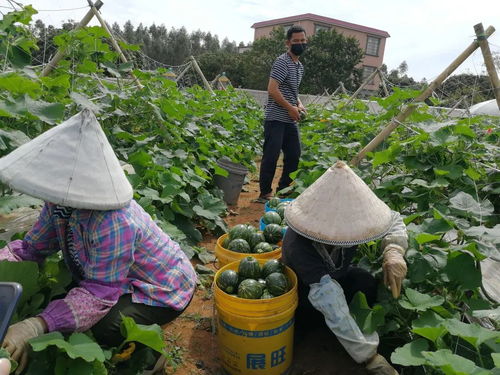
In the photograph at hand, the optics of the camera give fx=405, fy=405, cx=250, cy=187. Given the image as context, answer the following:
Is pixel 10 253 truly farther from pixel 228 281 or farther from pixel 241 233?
pixel 241 233

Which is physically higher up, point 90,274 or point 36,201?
point 36,201

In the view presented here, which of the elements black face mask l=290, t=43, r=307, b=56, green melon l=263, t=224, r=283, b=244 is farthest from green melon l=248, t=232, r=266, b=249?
black face mask l=290, t=43, r=307, b=56

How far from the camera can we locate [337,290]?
86.4 inches

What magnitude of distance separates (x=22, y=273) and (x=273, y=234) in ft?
6.01

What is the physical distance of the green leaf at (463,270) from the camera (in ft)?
7.45

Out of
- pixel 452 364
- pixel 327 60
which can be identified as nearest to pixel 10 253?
pixel 452 364

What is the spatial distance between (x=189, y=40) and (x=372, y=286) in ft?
195

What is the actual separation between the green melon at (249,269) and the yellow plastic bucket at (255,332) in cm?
22

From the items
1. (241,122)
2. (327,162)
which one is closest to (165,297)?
(327,162)

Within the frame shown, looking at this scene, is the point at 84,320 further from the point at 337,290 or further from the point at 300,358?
the point at 300,358

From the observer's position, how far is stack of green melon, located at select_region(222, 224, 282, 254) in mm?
2951

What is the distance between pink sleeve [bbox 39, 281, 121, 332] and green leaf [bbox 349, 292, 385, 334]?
127cm

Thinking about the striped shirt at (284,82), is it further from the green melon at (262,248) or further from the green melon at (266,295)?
the green melon at (266,295)

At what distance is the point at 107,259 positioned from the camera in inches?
71.9
